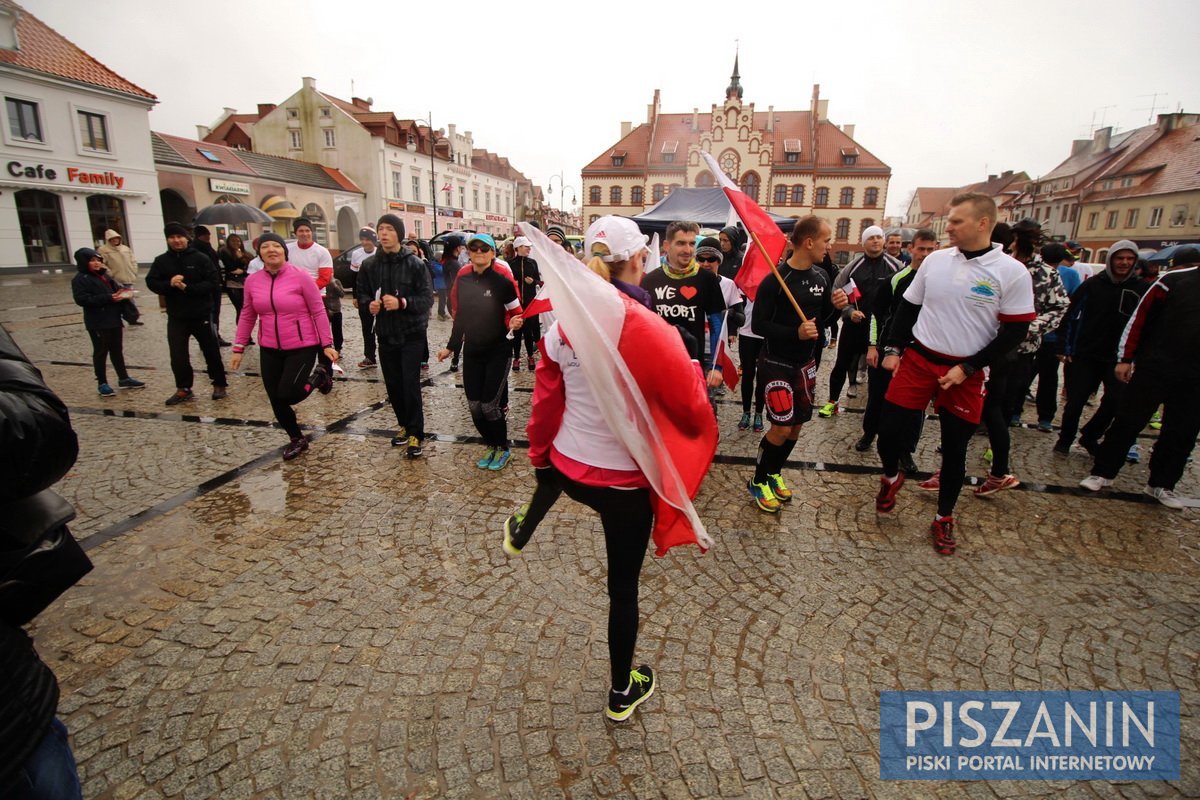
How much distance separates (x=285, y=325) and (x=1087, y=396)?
7.90 meters

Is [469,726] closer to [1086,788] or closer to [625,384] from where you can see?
[625,384]

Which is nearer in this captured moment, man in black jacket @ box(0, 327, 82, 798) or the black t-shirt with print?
man in black jacket @ box(0, 327, 82, 798)

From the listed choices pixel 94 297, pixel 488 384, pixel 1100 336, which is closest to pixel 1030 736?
pixel 488 384

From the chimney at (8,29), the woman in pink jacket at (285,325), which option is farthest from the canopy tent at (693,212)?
the chimney at (8,29)

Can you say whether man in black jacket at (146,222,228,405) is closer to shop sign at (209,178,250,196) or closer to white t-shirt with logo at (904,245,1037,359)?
white t-shirt with logo at (904,245,1037,359)

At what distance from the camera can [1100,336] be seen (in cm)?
576

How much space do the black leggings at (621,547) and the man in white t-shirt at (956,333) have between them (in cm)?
258

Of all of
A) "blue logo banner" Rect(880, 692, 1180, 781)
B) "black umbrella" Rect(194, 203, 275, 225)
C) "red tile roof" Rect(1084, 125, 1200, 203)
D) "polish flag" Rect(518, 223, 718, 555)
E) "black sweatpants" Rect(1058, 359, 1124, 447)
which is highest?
"red tile roof" Rect(1084, 125, 1200, 203)

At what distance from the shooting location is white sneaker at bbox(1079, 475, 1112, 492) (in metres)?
5.02

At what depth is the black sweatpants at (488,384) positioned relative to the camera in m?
5.25

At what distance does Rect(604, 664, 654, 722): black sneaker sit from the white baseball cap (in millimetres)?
1791

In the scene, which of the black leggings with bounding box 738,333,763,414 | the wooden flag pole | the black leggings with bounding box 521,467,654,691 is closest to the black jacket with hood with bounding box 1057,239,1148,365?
the black leggings with bounding box 738,333,763,414

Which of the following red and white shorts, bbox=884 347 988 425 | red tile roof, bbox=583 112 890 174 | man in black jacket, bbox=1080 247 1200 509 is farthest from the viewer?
red tile roof, bbox=583 112 890 174

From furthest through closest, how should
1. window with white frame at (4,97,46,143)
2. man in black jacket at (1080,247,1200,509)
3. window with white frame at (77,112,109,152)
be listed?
window with white frame at (77,112,109,152), window with white frame at (4,97,46,143), man in black jacket at (1080,247,1200,509)
